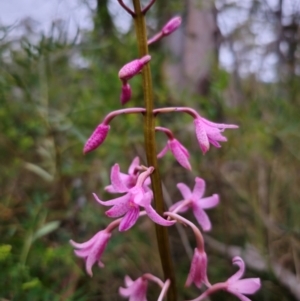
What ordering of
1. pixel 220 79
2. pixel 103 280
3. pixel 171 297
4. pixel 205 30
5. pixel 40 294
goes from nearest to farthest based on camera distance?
1. pixel 171 297
2. pixel 40 294
3. pixel 103 280
4. pixel 220 79
5. pixel 205 30

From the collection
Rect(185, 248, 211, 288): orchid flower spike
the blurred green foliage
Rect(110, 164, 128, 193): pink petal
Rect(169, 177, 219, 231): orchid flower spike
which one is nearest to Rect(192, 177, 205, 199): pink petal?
Rect(169, 177, 219, 231): orchid flower spike

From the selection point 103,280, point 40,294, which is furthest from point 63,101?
point 40,294

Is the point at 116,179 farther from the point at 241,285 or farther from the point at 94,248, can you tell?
the point at 241,285


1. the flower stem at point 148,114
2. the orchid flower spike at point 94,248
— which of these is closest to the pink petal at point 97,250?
the orchid flower spike at point 94,248

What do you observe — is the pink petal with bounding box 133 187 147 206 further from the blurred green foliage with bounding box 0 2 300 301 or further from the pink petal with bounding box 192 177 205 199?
the blurred green foliage with bounding box 0 2 300 301

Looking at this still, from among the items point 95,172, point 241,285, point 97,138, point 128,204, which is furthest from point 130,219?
point 95,172

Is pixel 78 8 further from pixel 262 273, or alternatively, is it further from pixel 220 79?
pixel 262 273
